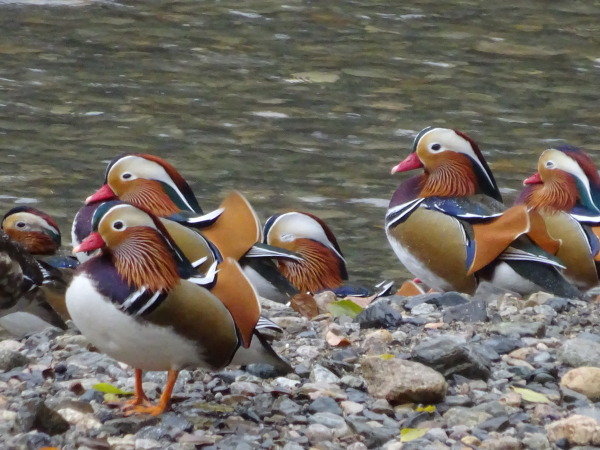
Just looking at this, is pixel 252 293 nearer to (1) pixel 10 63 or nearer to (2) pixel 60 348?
(2) pixel 60 348

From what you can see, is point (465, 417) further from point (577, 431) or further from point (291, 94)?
point (291, 94)

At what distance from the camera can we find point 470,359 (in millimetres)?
3957

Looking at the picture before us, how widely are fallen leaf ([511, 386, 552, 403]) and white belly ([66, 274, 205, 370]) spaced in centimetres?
103

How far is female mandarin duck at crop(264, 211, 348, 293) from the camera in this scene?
6672mm

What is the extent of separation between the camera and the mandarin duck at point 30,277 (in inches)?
194

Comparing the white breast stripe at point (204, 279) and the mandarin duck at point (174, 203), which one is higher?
the white breast stripe at point (204, 279)

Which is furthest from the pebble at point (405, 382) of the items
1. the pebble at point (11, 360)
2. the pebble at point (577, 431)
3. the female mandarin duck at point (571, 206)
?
the female mandarin duck at point (571, 206)


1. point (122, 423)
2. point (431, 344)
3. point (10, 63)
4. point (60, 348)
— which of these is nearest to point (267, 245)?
point (60, 348)

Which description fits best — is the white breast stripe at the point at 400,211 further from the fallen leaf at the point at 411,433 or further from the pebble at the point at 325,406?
the fallen leaf at the point at 411,433

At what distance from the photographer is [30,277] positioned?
16.7ft

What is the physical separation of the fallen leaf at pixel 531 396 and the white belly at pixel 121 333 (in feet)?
3.39

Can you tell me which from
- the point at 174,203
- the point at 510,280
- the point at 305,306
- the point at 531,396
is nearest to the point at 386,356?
the point at 531,396

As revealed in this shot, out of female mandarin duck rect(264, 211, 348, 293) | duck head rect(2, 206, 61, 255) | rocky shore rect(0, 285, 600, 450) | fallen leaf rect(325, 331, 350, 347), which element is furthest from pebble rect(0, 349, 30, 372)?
female mandarin duck rect(264, 211, 348, 293)

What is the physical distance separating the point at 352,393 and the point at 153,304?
2.49 feet
